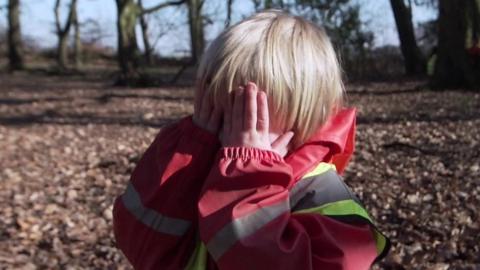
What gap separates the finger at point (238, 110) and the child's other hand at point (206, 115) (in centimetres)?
6

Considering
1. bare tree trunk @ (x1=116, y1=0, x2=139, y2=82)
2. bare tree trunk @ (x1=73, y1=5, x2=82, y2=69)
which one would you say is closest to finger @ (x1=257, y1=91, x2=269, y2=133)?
bare tree trunk @ (x1=116, y1=0, x2=139, y2=82)

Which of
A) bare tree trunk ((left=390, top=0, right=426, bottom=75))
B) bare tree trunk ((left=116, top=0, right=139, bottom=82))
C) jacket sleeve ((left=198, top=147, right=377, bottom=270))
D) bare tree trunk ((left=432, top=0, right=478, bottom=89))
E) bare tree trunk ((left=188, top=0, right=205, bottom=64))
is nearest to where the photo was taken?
jacket sleeve ((left=198, top=147, right=377, bottom=270))

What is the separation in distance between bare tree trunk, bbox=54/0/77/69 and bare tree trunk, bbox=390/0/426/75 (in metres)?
14.8

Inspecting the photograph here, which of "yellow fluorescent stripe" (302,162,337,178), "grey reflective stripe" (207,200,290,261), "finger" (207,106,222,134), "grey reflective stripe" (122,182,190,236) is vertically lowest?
"grey reflective stripe" (122,182,190,236)

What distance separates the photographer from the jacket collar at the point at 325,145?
1.61m

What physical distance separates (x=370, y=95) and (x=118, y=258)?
10241 millimetres

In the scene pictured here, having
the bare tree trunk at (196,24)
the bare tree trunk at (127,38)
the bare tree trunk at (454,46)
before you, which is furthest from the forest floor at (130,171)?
the bare tree trunk at (196,24)

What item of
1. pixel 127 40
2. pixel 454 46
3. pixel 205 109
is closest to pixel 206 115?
pixel 205 109

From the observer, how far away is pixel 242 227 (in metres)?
1.50

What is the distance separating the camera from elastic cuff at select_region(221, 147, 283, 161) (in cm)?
155

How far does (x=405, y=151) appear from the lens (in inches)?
274

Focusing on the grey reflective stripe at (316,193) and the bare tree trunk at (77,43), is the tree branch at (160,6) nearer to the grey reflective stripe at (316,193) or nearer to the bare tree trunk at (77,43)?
the bare tree trunk at (77,43)

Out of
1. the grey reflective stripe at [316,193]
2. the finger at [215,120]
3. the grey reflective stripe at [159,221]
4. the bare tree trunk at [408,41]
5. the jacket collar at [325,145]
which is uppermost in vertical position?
the finger at [215,120]

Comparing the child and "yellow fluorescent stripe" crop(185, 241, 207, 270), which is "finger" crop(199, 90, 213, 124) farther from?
"yellow fluorescent stripe" crop(185, 241, 207, 270)
